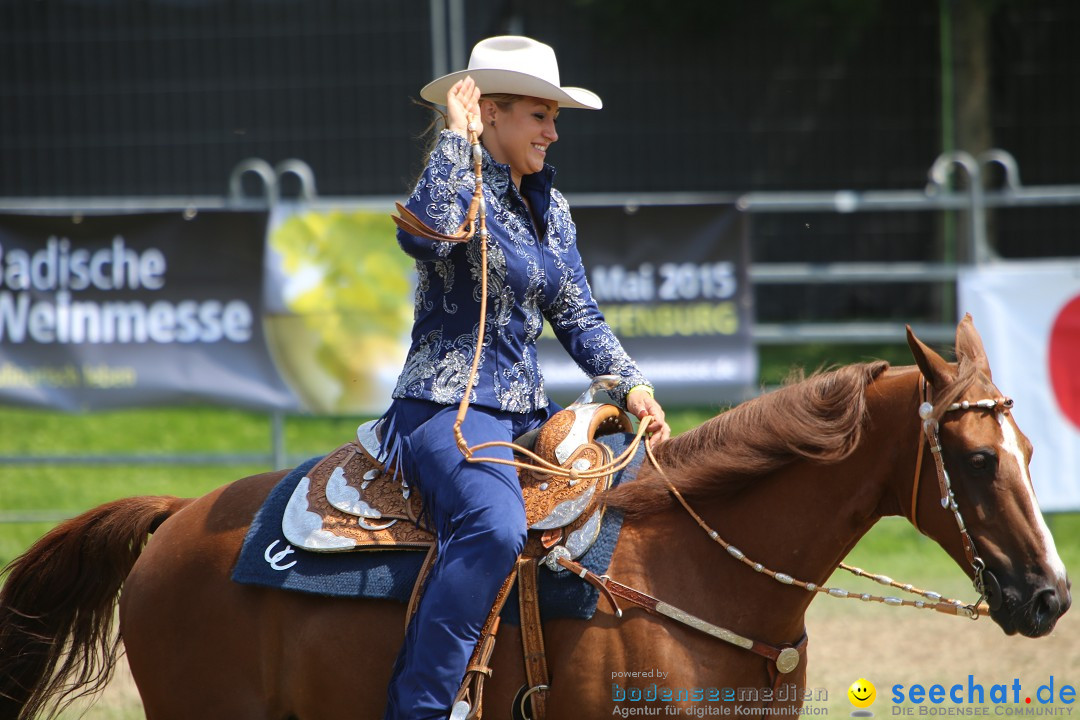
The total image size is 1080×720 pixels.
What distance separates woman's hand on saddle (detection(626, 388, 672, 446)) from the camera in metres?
3.23

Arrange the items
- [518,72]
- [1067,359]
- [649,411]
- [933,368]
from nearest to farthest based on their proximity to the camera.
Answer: [933,368] < [518,72] < [649,411] < [1067,359]

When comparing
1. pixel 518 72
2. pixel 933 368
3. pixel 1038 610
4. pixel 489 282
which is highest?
pixel 518 72

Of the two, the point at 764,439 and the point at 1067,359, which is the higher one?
the point at 764,439

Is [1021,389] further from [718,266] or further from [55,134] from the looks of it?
[55,134]

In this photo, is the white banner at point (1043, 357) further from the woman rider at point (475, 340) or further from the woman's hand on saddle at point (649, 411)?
the woman rider at point (475, 340)

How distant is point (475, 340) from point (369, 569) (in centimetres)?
66

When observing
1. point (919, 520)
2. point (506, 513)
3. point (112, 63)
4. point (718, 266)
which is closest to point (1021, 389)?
point (718, 266)

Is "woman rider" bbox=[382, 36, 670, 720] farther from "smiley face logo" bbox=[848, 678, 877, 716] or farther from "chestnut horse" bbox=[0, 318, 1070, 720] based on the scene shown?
"smiley face logo" bbox=[848, 678, 877, 716]

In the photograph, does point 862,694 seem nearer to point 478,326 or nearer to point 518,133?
point 478,326

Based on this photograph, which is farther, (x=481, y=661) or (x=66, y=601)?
(x=66, y=601)

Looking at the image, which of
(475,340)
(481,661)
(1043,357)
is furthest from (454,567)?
(1043,357)

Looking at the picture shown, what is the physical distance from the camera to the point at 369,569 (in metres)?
3.06

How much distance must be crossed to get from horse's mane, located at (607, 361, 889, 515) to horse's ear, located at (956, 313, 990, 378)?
0.19 m

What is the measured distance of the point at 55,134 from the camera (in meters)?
11.2
